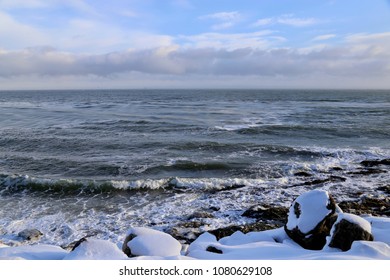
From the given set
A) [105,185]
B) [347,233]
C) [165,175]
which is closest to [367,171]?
[165,175]

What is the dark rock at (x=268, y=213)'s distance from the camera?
34.1 feet

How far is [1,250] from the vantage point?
5.96m

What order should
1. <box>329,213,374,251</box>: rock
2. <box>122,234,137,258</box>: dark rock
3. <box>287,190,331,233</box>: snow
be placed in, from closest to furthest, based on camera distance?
<box>329,213,374,251</box>: rock
<box>122,234,137,258</box>: dark rock
<box>287,190,331,233</box>: snow

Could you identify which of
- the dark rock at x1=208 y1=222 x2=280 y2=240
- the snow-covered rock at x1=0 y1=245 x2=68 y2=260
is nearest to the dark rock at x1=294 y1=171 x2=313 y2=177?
the dark rock at x1=208 y1=222 x2=280 y2=240

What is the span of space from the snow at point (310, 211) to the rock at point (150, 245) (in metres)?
2.91

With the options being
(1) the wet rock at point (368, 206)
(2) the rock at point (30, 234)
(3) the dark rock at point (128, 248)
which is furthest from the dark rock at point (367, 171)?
(2) the rock at point (30, 234)

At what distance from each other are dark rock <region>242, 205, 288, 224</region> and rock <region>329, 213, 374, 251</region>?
13.4 ft

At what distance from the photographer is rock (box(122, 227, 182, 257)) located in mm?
6035

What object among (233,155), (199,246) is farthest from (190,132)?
(199,246)

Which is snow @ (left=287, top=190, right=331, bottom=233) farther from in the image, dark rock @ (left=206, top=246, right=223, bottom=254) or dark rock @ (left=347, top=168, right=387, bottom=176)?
dark rock @ (left=347, top=168, right=387, bottom=176)

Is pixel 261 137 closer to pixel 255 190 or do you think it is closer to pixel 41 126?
pixel 255 190

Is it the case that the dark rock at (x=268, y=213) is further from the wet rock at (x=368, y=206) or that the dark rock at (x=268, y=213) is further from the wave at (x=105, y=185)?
the wave at (x=105, y=185)
